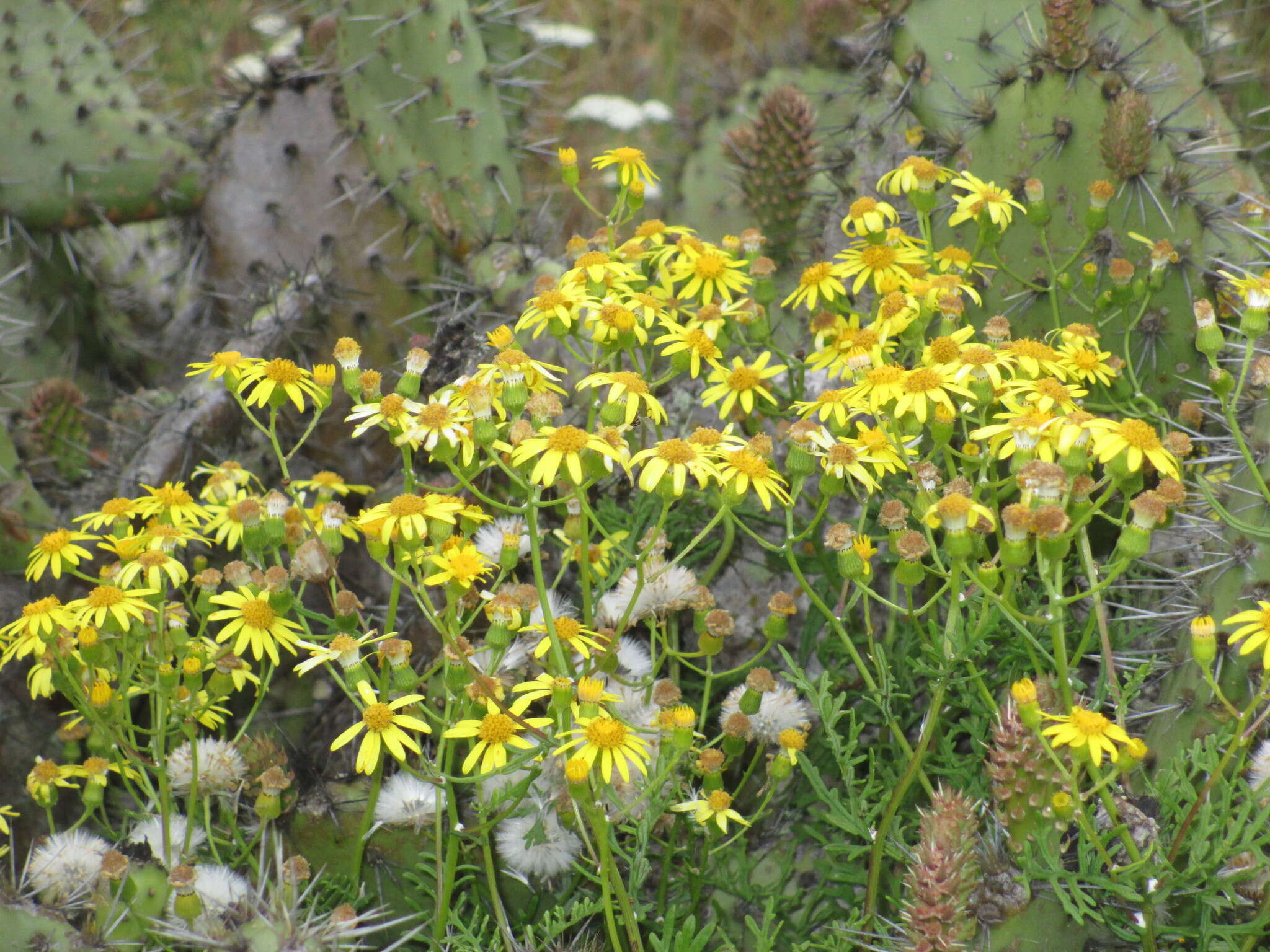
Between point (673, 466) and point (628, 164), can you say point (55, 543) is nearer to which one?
point (673, 466)

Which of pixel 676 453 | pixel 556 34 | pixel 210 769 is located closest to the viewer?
pixel 676 453

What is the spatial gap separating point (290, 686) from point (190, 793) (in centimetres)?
53

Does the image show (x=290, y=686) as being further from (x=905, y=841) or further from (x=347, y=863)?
(x=905, y=841)

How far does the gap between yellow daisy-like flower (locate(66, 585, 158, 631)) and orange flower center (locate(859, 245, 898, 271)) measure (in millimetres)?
938

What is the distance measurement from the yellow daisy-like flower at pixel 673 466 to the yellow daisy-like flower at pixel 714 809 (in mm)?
314

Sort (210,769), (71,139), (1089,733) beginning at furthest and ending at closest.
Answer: (71,139) < (210,769) < (1089,733)

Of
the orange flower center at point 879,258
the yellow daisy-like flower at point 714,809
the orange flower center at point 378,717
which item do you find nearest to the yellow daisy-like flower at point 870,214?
the orange flower center at point 879,258

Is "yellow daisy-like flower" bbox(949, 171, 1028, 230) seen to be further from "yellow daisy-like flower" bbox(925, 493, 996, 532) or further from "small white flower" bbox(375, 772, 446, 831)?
"small white flower" bbox(375, 772, 446, 831)

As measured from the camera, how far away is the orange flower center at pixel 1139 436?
101 cm

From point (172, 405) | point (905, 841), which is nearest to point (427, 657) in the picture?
point (905, 841)

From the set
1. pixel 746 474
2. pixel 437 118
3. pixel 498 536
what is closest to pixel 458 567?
pixel 746 474

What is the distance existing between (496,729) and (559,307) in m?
0.48

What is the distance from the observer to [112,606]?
3.88 feet

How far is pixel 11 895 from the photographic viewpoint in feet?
3.79
